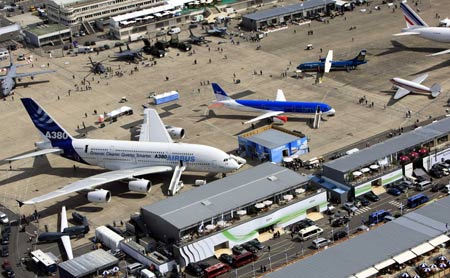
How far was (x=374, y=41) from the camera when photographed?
17762cm

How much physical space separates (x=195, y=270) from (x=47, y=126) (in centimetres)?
4179

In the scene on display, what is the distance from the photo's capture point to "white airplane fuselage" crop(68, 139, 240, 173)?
376 feet

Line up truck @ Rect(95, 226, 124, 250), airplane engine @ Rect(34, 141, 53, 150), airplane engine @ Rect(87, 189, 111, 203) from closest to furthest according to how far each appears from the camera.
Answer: truck @ Rect(95, 226, 124, 250) < airplane engine @ Rect(87, 189, 111, 203) < airplane engine @ Rect(34, 141, 53, 150)

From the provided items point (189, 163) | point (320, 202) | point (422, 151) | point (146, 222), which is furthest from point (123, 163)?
point (422, 151)

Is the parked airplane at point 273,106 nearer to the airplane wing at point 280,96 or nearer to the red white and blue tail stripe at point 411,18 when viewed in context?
the airplane wing at point 280,96

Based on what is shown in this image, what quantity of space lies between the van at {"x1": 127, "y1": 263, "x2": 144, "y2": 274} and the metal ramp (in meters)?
19.5

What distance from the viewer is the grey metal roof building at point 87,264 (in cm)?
9244

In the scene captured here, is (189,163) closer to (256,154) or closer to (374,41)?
(256,154)

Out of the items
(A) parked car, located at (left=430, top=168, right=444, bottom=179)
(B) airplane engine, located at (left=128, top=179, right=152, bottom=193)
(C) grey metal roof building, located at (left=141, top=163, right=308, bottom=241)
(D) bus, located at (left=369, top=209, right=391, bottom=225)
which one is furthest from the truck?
(A) parked car, located at (left=430, top=168, right=444, bottom=179)

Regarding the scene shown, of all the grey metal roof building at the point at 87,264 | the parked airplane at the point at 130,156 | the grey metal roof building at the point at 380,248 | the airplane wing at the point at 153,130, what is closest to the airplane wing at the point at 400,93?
the parked airplane at the point at 130,156

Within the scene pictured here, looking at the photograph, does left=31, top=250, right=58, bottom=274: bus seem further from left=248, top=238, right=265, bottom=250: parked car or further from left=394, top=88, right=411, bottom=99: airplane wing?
left=394, top=88, right=411, bottom=99: airplane wing

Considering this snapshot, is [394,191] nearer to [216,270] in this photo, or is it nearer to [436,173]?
[436,173]

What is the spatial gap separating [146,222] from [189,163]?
55.6ft

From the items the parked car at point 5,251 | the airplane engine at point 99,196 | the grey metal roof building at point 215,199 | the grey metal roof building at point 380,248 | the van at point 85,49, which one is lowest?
the parked car at point 5,251
